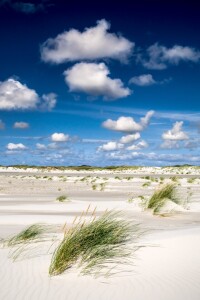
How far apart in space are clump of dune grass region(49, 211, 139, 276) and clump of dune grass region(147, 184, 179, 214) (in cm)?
704

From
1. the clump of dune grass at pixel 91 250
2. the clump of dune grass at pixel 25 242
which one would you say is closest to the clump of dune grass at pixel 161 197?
the clump of dune grass at pixel 25 242

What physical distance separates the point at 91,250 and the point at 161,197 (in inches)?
349

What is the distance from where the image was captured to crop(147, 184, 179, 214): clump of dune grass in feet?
44.9

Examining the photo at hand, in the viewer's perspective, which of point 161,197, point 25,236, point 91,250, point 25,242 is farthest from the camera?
point 161,197

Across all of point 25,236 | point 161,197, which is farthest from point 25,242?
point 161,197

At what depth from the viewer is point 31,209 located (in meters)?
14.7

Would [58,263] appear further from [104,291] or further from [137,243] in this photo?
[137,243]

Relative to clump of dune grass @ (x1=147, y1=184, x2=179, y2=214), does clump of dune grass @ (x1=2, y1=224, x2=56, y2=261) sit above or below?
below

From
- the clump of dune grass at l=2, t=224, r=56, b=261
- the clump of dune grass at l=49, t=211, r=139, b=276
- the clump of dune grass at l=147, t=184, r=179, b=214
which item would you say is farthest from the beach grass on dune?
the clump of dune grass at l=147, t=184, r=179, b=214

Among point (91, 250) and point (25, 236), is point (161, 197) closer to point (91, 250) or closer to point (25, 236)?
point (25, 236)

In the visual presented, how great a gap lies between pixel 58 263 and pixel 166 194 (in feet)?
32.0

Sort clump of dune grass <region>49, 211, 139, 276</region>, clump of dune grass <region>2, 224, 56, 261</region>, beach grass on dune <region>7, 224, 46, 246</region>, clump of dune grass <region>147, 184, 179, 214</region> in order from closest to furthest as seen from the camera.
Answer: clump of dune grass <region>49, 211, 139, 276</region>, clump of dune grass <region>2, 224, 56, 261</region>, beach grass on dune <region>7, 224, 46, 246</region>, clump of dune grass <region>147, 184, 179, 214</region>

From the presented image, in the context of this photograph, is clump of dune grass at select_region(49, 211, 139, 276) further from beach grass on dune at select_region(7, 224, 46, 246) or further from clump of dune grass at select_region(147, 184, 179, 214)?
clump of dune grass at select_region(147, 184, 179, 214)

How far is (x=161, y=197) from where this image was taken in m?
14.3
